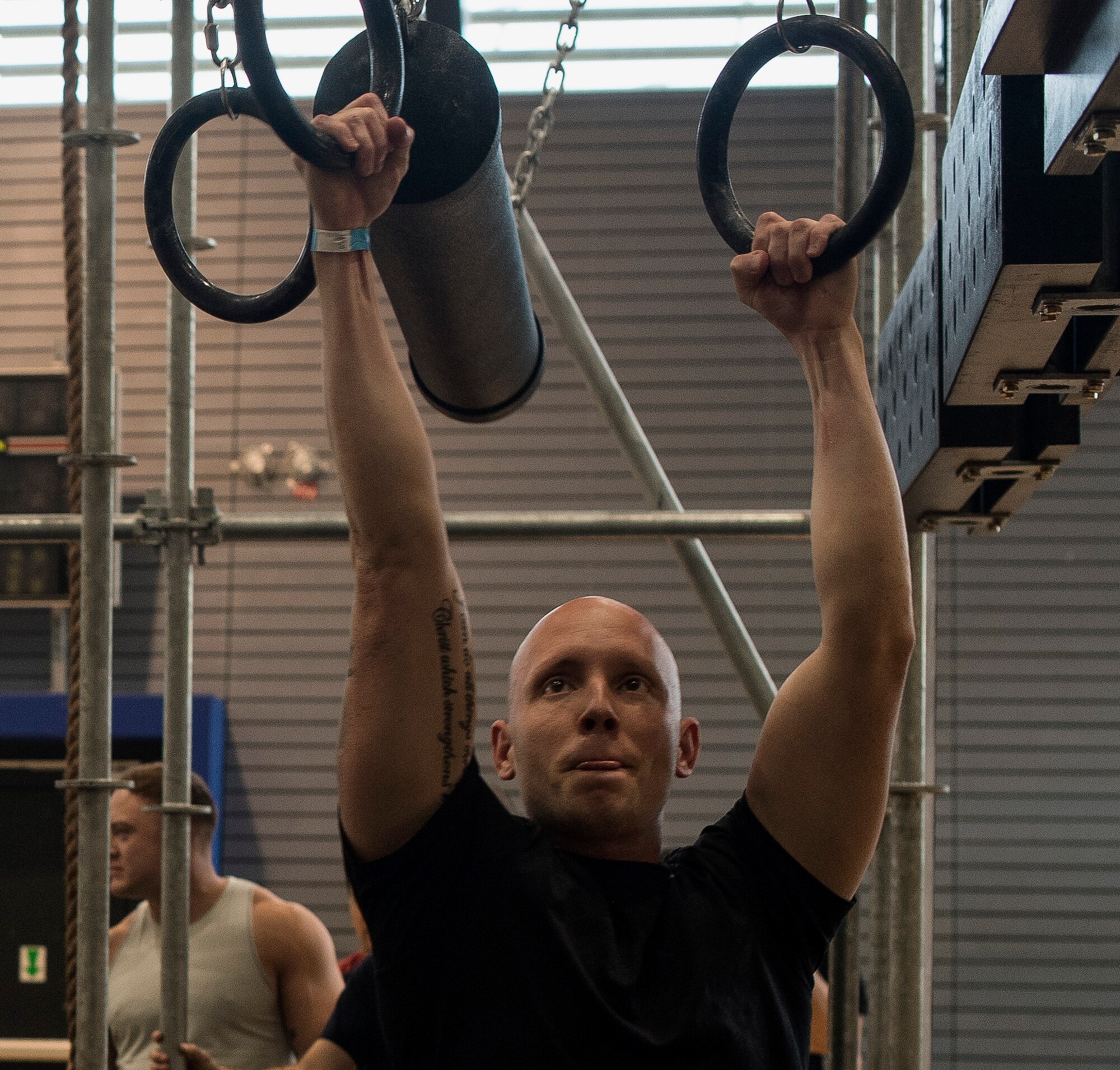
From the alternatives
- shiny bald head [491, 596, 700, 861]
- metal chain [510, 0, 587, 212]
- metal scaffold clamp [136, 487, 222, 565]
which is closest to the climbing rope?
metal scaffold clamp [136, 487, 222, 565]

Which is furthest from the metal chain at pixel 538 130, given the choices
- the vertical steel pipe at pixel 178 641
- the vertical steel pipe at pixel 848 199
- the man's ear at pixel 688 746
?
the man's ear at pixel 688 746

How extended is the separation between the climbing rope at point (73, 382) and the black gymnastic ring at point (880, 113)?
3.33 ft

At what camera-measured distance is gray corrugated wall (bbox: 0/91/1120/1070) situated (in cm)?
559

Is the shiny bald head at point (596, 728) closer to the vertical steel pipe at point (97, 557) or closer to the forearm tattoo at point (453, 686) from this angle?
the forearm tattoo at point (453, 686)

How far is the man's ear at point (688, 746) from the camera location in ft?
4.87

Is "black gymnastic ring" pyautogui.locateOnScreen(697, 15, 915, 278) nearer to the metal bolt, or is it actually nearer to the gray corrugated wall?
the metal bolt

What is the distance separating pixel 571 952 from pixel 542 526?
3.52 feet

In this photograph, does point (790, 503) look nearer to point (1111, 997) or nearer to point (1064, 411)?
point (1111, 997)

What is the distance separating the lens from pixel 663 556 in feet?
19.4

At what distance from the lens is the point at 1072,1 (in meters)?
0.77

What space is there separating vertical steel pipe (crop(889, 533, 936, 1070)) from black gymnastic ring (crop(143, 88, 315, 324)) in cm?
113

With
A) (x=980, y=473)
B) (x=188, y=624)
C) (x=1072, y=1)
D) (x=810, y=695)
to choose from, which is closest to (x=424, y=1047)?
(x=810, y=695)

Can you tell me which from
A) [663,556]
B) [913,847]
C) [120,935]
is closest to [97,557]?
[913,847]

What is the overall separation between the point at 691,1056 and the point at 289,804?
495 cm
